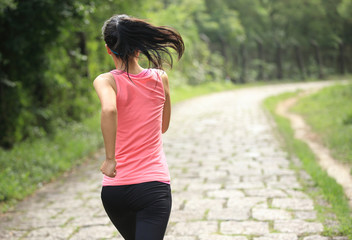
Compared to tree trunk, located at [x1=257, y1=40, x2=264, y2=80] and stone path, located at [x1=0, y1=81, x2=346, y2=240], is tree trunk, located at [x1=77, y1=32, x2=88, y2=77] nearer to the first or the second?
stone path, located at [x1=0, y1=81, x2=346, y2=240]

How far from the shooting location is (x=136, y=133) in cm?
226

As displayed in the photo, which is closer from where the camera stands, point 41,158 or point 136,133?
point 136,133

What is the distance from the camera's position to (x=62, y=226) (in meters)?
4.75

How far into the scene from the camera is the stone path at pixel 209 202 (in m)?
4.36

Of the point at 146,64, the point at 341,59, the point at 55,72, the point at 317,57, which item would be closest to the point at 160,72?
the point at 146,64

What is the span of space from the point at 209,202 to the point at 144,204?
10.3 feet

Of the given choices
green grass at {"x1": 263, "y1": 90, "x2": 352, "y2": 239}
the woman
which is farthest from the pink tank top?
green grass at {"x1": 263, "y1": 90, "x2": 352, "y2": 239}

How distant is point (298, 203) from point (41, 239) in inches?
118

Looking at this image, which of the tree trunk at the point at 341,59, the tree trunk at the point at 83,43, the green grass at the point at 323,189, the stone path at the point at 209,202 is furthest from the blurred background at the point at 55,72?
the green grass at the point at 323,189

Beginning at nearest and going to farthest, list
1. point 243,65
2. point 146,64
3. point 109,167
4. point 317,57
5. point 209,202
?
point 109,167 → point 146,64 → point 209,202 → point 317,57 → point 243,65

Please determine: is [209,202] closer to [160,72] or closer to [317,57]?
[160,72]

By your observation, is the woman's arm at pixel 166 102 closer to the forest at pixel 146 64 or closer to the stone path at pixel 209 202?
the stone path at pixel 209 202

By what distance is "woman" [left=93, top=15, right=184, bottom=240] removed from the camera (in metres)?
2.21

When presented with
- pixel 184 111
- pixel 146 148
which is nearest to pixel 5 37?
pixel 146 148
